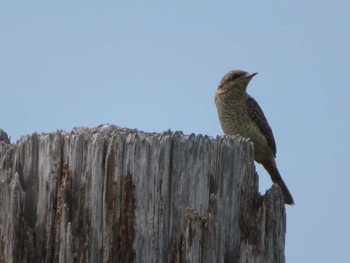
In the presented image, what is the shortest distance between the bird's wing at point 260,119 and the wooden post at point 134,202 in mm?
7696

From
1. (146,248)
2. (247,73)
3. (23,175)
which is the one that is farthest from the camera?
(247,73)

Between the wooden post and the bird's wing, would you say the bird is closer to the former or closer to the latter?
the bird's wing

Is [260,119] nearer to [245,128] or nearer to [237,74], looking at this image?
[245,128]

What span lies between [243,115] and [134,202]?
804 cm

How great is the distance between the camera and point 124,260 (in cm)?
493

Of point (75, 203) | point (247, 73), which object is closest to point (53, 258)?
point (75, 203)

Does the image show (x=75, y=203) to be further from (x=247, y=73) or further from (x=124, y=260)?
(x=247, y=73)

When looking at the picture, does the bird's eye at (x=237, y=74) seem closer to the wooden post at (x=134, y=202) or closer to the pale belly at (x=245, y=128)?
the pale belly at (x=245, y=128)

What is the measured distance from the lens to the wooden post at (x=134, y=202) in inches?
194

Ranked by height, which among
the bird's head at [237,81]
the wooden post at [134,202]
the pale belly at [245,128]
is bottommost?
the wooden post at [134,202]

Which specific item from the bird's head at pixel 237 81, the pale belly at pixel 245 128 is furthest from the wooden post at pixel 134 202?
the bird's head at pixel 237 81

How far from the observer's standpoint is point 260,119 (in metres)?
12.9

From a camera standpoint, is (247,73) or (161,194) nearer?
(161,194)

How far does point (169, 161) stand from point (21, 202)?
37.4 inches
